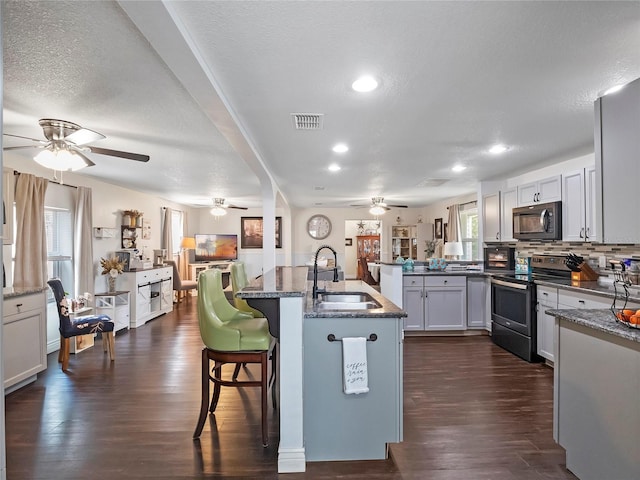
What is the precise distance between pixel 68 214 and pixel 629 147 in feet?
19.9

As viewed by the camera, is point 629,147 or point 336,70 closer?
point 629,147

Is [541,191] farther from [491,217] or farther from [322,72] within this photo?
[322,72]

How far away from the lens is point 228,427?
2.65 meters

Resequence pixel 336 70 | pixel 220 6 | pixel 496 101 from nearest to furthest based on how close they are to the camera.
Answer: pixel 220 6, pixel 336 70, pixel 496 101

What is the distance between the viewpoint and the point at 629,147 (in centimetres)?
179

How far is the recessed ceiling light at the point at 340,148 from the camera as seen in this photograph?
3.73 m

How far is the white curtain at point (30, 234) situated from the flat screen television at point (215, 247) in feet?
16.8

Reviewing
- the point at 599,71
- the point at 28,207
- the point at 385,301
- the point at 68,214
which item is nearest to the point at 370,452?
the point at 385,301

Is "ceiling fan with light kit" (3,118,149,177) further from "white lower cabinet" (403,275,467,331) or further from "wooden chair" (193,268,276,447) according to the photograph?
"white lower cabinet" (403,275,467,331)

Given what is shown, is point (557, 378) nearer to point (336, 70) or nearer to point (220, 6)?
point (336, 70)

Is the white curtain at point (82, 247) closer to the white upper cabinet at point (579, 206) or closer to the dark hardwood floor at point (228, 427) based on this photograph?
the dark hardwood floor at point (228, 427)

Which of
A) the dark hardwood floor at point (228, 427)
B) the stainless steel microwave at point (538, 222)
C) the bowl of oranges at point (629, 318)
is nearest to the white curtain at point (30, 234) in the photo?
the dark hardwood floor at point (228, 427)

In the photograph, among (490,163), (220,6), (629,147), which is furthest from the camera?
(490,163)

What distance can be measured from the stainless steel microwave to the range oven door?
64 centimetres
